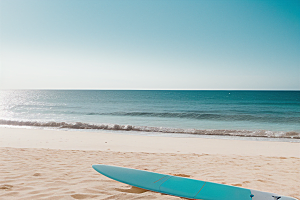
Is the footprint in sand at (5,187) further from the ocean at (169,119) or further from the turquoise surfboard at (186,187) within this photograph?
the ocean at (169,119)

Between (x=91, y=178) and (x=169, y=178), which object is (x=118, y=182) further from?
(x=169, y=178)

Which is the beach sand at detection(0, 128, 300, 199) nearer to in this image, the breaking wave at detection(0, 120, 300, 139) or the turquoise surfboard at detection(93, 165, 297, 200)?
the turquoise surfboard at detection(93, 165, 297, 200)

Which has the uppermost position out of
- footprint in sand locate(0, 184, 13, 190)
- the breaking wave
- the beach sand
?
footprint in sand locate(0, 184, 13, 190)

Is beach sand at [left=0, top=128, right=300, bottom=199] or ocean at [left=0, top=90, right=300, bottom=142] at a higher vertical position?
beach sand at [left=0, top=128, right=300, bottom=199]

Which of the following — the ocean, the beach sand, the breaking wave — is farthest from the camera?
the ocean

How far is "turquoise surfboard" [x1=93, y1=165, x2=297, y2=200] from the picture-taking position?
3.22 meters

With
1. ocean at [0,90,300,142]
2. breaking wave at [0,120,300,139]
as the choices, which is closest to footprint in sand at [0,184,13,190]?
ocean at [0,90,300,142]

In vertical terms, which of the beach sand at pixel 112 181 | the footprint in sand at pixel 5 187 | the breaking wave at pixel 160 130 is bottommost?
the breaking wave at pixel 160 130

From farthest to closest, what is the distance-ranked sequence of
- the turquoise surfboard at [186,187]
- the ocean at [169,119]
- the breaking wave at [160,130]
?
the ocean at [169,119] < the breaking wave at [160,130] < the turquoise surfboard at [186,187]

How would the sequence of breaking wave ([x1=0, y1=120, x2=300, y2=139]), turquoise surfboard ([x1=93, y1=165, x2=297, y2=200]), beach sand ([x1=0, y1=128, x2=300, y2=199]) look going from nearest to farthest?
beach sand ([x1=0, y1=128, x2=300, y2=199]) → turquoise surfboard ([x1=93, y1=165, x2=297, y2=200]) → breaking wave ([x1=0, y1=120, x2=300, y2=139])

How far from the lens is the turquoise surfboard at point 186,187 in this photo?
3.22m

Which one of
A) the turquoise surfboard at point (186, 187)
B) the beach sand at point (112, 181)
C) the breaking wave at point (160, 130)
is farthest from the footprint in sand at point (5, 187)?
the breaking wave at point (160, 130)

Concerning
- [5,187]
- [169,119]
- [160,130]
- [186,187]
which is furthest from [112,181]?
[169,119]

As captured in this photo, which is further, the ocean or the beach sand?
the ocean
